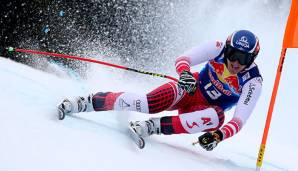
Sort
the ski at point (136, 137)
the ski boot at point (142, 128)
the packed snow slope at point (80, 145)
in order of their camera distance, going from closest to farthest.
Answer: the packed snow slope at point (80, 145), the ski at point (136, 137), the ski boot at point (142, 128)

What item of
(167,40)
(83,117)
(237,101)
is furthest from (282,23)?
(83,117)

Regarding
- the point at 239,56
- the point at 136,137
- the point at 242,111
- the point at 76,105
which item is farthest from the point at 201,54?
the point at 76,105

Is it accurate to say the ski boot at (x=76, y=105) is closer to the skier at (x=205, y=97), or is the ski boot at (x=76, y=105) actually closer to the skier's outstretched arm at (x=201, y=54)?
the skier at (x=205, y=97)

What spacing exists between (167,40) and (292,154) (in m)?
6.91

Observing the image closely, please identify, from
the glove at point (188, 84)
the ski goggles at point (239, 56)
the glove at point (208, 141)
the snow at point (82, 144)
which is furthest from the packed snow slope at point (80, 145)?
the ski goggles at point (239, 56)

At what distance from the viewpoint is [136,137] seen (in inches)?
141

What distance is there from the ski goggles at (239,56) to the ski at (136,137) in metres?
1.07

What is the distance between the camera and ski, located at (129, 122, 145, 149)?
11.4 ft

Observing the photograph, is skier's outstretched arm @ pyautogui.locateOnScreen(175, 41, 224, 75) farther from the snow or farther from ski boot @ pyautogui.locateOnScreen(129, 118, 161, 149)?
the snow

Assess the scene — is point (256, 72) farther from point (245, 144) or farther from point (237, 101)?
point (245, 144)

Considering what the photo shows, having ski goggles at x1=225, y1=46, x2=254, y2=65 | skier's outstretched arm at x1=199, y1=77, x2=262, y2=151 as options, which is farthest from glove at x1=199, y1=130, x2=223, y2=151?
ski goggles at x1=225, y1=46, x2=254, y2=65

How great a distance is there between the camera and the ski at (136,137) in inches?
137

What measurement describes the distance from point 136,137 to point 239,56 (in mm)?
1166

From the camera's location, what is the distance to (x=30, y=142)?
107 inches
